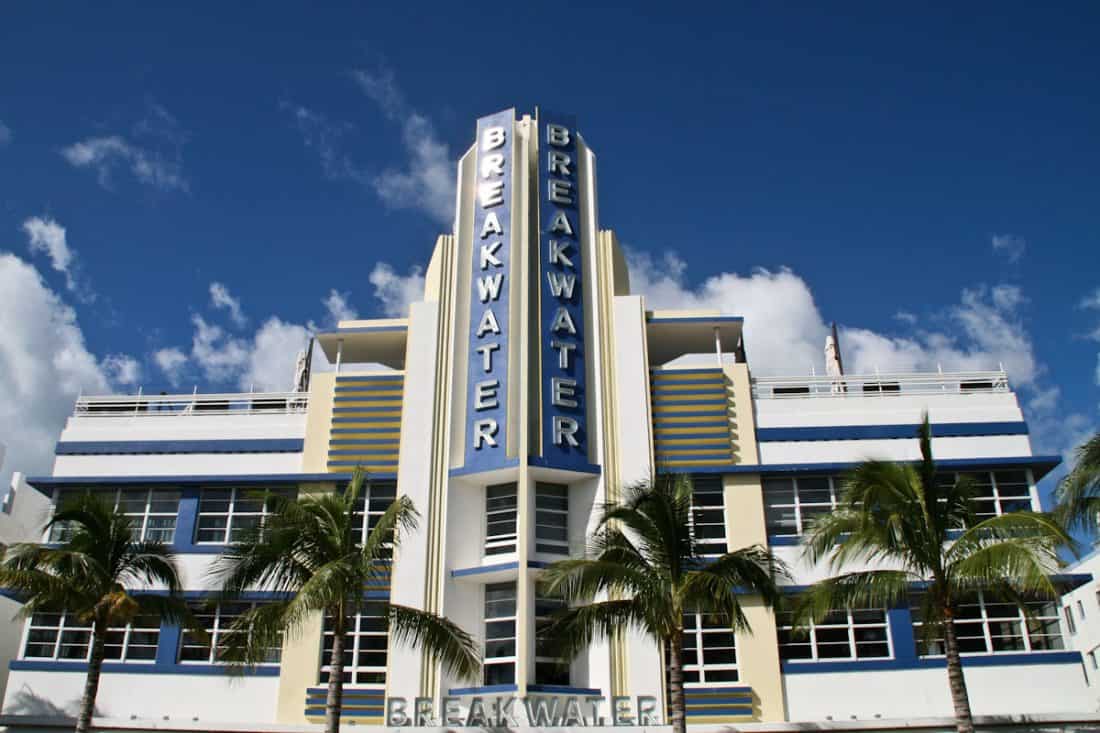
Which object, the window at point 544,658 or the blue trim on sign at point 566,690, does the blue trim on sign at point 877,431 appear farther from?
the blue trim on sign at point 566,690

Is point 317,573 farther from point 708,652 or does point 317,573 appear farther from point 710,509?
point 710,509

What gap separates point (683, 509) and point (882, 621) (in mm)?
11944

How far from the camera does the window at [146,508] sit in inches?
1292

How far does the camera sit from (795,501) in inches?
1266

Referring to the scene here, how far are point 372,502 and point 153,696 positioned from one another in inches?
353

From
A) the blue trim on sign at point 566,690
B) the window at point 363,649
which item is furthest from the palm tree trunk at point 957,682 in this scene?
the window at point 363,649

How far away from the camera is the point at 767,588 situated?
2141cm

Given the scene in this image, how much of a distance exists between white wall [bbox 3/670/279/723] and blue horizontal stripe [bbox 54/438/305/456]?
751 centimetres

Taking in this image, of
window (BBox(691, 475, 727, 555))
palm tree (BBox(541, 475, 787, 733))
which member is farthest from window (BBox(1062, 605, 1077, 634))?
palm tree (BBox(541, 475, 787, 733))

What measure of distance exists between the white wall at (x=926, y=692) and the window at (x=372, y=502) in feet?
45.7

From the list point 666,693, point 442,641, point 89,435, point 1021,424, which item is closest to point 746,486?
point 666,693

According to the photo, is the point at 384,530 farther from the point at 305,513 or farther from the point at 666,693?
the point at 666,693

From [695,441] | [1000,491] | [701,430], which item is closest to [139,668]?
[695,441]

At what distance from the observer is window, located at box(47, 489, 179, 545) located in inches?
1292
